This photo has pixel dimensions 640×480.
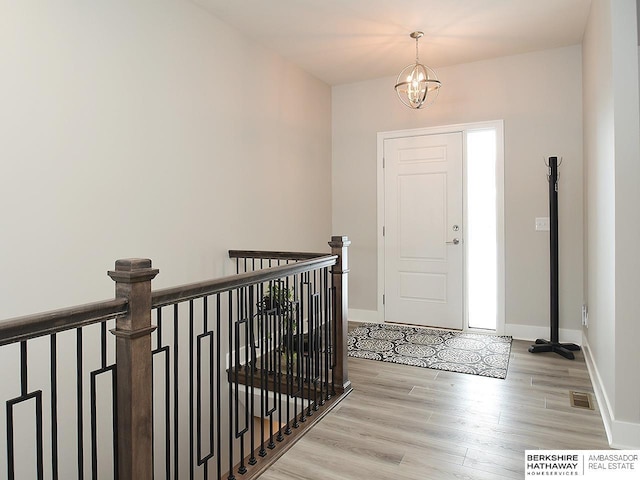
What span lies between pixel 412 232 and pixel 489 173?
100cm

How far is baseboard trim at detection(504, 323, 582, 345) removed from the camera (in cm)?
419

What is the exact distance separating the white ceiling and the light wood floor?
2791mm

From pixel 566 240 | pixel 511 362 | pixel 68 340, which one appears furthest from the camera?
pixel 566 240

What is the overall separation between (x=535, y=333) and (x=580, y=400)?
1.51 meters

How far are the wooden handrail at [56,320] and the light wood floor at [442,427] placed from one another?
1201 mm

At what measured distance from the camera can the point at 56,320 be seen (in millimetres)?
1262

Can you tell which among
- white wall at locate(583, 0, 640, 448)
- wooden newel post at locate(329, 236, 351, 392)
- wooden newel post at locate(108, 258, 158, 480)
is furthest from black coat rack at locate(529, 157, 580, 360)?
wooden newel post at locate(108, 258, 158, 480)

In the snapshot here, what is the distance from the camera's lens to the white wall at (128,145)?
7.44 feet

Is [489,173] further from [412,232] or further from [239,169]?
[239,169]

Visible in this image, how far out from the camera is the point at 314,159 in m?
4.99

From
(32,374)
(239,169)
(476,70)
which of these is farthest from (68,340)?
(476,70)

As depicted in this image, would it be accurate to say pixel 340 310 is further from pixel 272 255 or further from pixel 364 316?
pixel 364 316

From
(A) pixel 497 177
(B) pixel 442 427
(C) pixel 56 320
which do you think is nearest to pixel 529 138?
(A) pixel 497 177

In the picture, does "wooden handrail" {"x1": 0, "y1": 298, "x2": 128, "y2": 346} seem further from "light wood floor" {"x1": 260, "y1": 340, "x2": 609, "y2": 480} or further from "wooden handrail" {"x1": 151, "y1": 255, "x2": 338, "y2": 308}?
"light wood floor" {"x1": 260, "y1": 340, "x2": 609, "y2": 480}
